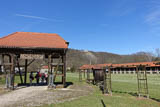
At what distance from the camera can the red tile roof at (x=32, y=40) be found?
13954 millimetres

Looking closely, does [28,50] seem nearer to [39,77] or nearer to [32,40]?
[32,40]

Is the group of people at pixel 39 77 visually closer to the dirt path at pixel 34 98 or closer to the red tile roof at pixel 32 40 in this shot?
the red tile roof at pixel 32 40

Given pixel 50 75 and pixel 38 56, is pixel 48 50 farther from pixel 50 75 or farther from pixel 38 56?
pixel 50 75

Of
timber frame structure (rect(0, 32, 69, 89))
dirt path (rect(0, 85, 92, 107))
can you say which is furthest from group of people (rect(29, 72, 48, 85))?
dirt path (rect(0, 85, 92, 107))

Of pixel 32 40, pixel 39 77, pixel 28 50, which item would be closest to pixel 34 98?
pixel 28 50

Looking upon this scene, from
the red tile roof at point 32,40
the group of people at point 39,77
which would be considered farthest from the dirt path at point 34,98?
the group of people at point 39,77

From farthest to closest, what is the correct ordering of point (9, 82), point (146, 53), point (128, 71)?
point (146, 53), point (128, 71), point (9, 82)

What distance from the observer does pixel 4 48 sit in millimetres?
13539

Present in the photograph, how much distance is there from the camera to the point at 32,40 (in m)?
15.4

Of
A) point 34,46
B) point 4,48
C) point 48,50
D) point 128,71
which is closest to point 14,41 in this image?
point 4,48

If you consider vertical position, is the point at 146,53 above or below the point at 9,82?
above

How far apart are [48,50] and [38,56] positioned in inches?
45.3

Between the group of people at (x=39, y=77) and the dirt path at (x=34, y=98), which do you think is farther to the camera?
the group of people at (x=39, y=77)

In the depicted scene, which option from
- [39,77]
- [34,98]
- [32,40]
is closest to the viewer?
[34,98]
